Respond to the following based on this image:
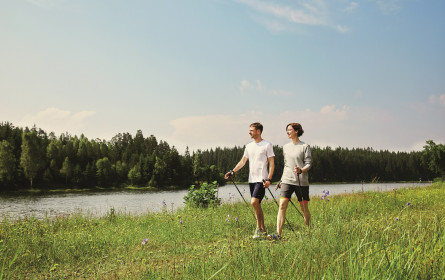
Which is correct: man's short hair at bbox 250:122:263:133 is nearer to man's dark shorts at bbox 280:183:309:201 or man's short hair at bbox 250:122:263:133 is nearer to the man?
the man

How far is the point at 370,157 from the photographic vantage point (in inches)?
5714

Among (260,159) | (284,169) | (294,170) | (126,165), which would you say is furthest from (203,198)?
(126,165)

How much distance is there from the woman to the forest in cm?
4980

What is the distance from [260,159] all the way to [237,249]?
2.95 m

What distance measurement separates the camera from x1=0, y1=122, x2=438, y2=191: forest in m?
73.6

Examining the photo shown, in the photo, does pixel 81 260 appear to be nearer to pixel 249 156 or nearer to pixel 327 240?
pixel 249 156

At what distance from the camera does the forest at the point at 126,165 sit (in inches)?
2896

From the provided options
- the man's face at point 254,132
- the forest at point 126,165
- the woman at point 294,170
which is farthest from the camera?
the forest at point 126,165

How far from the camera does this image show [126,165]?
317 ft

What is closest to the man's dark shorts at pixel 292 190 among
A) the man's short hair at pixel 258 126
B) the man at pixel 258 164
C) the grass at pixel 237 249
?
the man at pixel 258 164

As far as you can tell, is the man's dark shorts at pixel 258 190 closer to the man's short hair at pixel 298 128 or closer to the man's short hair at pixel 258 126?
the man's short hair at pixel 258 126

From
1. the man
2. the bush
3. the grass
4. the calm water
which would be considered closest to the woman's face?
the man

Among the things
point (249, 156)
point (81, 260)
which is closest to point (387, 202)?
point (249, 156)

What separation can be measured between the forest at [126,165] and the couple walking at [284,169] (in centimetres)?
4984
